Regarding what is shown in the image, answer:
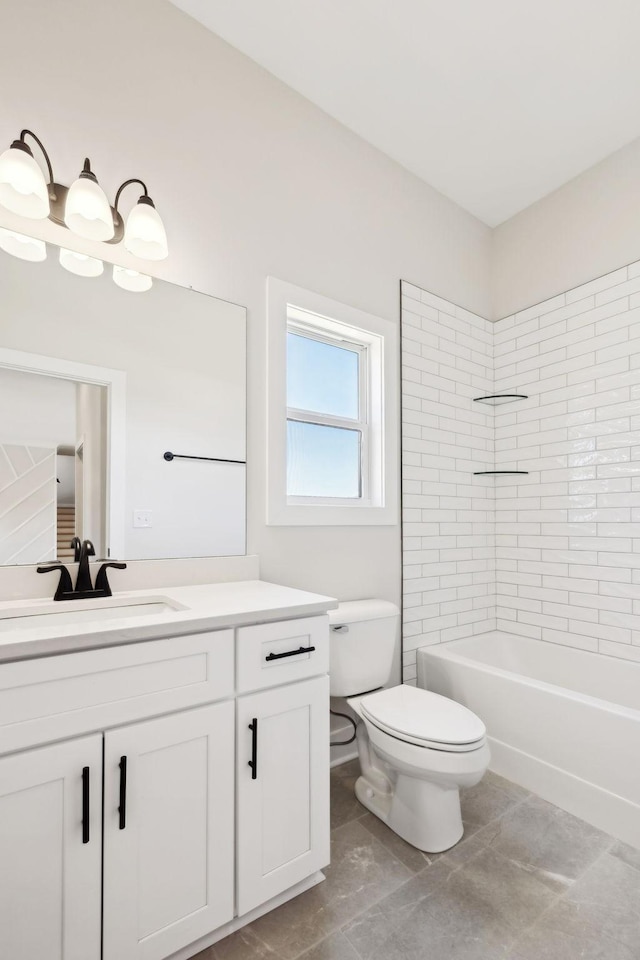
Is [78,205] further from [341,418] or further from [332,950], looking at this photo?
[332,950]

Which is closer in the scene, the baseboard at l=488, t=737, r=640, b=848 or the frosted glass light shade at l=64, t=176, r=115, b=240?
the frosted glass light shade at l=64, t=176, r=115, b=240

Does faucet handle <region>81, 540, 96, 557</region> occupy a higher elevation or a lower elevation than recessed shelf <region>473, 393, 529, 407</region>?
lower

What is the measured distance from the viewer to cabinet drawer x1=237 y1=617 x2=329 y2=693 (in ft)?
3.94

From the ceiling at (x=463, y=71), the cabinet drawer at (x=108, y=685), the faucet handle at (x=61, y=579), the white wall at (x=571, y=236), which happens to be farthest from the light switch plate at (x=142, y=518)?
the white wall at (x=571, y=236)

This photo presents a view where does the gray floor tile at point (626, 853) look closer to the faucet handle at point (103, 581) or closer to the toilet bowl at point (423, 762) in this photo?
the toilet bowl at point (423, 762)

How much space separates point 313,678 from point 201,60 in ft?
7.40

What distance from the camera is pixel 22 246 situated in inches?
54.1

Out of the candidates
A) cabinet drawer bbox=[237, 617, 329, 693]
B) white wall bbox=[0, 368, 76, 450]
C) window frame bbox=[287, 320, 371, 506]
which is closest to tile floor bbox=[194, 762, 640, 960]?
cabinet drawer bbox=[237, 617, 329, 693]

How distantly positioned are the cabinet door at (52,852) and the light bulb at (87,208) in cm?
141

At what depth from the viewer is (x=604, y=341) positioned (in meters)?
2.35

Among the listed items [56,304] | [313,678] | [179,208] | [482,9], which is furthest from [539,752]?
[482,9]

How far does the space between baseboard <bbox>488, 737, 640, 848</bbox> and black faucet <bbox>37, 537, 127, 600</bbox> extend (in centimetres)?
176

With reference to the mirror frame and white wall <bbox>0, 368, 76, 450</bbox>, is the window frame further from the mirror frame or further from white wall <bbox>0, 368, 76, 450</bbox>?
white wall <bbox>0, 368, 76, 450</bbox>

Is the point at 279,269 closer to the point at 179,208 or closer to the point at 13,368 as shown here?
the point at 179,208
